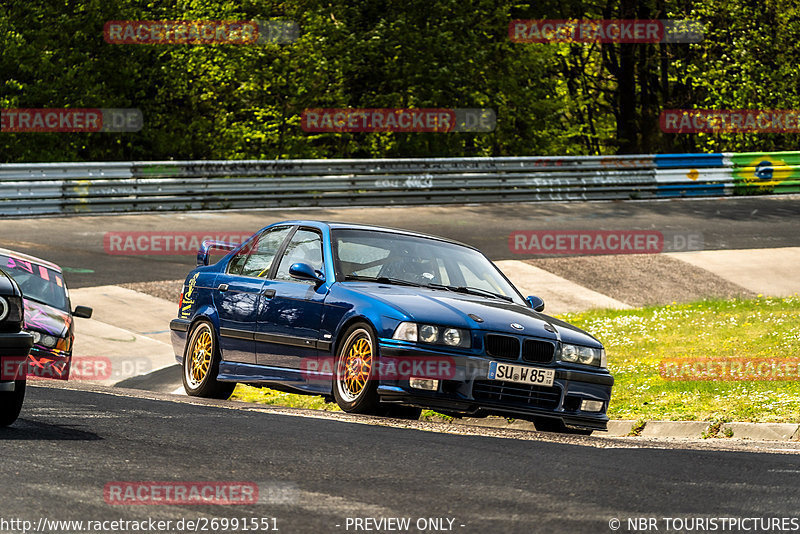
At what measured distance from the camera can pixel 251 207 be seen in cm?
2588

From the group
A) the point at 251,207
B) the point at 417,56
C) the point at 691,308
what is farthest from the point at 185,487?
the point at 417,56

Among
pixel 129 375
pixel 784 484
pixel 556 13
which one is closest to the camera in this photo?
pixel 784 484

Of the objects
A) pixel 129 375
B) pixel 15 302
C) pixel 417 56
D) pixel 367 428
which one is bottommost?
pixel 129 375

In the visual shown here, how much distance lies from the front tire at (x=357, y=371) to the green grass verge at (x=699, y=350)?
2.95m

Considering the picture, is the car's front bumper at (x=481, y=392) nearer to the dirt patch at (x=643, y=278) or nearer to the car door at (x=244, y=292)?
the car door at (x=244, y=292)

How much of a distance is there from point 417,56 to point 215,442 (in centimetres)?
2658

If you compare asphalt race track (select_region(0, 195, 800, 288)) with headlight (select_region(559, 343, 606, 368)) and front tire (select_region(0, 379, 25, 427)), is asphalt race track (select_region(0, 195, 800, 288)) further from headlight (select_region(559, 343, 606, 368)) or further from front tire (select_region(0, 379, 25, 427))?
front tire (select_region(0, 379, 25, 427))

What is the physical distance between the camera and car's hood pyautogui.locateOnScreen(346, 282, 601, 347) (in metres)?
8.30

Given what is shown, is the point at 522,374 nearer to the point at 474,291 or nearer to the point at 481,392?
the point at 481,392

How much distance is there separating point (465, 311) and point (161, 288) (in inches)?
404

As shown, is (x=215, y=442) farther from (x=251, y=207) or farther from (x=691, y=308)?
(x=251, y=207)

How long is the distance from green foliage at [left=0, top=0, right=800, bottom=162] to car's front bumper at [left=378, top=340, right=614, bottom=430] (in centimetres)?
2341

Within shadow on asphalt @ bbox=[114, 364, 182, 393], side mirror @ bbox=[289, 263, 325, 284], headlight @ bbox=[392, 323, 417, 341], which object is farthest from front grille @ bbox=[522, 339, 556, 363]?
shadow on asphalt @ bbox=[114, 364, 182, 393]

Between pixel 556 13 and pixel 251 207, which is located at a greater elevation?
pixel 556 13
